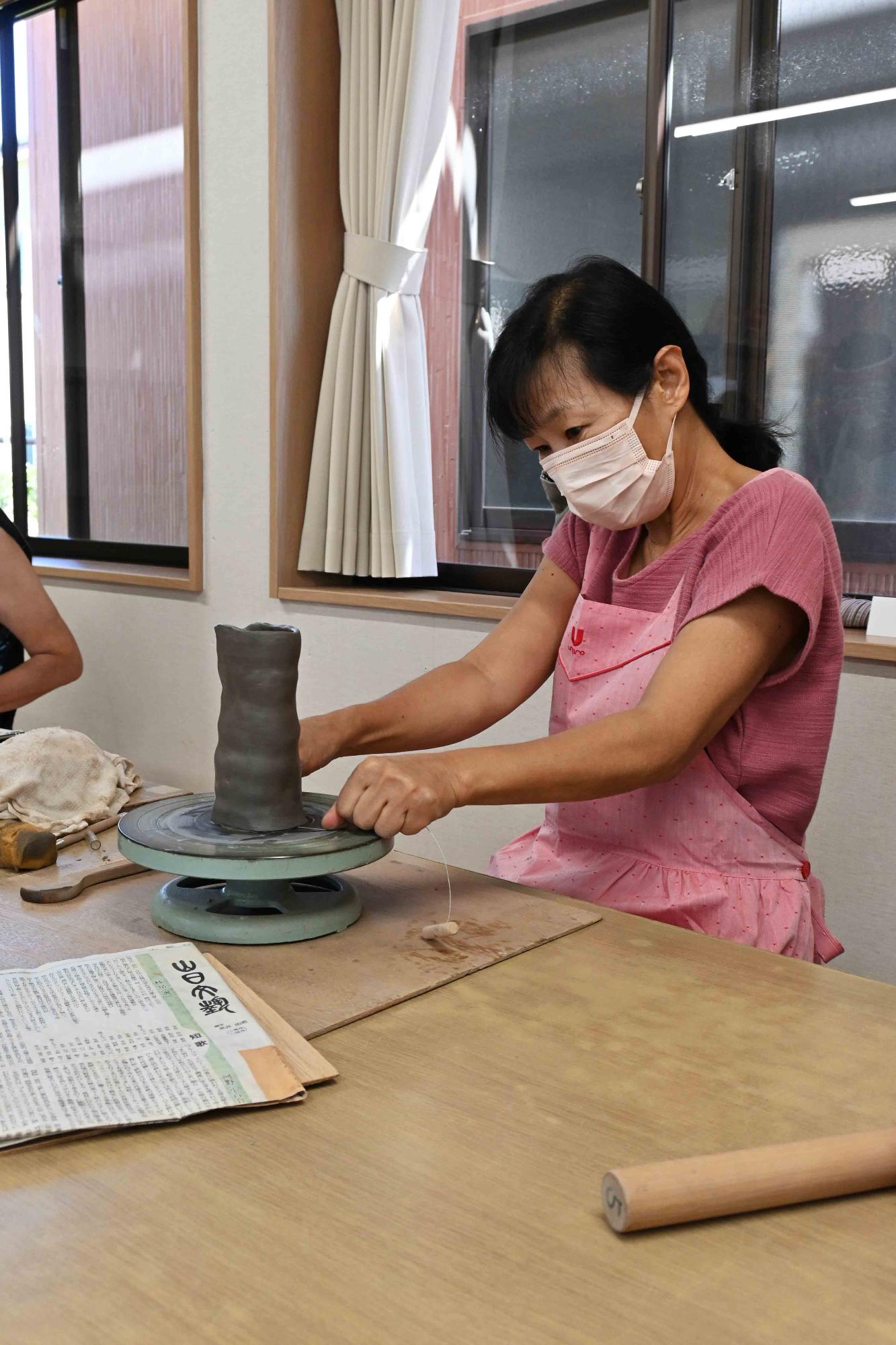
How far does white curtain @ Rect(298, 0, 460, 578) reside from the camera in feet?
8.09

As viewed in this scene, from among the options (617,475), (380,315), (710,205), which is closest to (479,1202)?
(617,475)

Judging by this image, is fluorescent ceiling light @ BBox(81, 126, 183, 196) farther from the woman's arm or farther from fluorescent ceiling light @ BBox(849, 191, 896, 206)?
the woman's arm

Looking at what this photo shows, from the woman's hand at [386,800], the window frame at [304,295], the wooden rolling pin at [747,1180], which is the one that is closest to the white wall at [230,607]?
the window frame at [304,295]

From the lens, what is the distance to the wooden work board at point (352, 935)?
3.25ft

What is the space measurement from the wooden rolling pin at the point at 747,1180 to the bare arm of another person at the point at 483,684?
90cm

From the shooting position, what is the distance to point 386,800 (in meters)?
1.11

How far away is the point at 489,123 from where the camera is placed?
2.56 m

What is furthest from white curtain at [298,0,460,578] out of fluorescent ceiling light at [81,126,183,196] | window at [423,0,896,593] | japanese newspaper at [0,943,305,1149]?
japanese newspaper at [0,943,305,1149]

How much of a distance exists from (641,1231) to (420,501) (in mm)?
2052

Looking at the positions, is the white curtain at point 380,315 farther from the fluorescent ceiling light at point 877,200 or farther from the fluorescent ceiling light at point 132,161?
the fluorescent ceiling light at point 877,200

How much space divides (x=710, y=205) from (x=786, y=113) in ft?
0.65

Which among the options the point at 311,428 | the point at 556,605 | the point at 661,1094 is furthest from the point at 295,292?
the point at 661,1094

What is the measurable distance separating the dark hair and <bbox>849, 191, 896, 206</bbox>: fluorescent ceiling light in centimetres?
83

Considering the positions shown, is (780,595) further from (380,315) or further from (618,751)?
(380,315)
